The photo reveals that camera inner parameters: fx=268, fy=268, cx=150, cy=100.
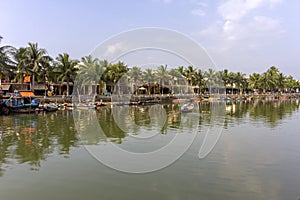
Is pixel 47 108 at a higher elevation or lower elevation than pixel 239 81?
lower

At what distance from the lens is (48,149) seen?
1556cm

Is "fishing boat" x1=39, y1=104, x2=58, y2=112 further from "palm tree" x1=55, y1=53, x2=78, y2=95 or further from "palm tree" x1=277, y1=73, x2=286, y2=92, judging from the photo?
"palm tree" x1=277, y1=73, x2=286, y2=92

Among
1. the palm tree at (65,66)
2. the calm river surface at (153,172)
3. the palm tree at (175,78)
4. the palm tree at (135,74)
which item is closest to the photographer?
the calm river surface at (153,172)

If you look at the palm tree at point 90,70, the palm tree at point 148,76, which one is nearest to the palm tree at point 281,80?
the palm tree at point 148,76

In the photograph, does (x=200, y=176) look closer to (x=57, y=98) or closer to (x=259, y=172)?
(x=259, y=172)

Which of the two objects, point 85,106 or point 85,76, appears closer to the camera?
point 85,106

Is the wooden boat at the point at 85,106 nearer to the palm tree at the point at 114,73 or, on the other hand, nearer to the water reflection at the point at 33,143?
the palm tree at the point at 114,73

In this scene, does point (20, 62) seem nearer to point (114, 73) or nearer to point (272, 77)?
point (114, 73)

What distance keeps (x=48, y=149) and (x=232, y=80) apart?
306ft

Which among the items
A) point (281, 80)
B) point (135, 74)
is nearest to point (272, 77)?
point (281, 80)

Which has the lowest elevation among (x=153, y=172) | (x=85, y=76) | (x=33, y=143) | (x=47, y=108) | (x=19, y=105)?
(x=153, y=172)

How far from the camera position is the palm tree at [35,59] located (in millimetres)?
47281

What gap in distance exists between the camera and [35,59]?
48625 mm

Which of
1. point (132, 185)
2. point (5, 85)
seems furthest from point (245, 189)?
point (5, 85)
